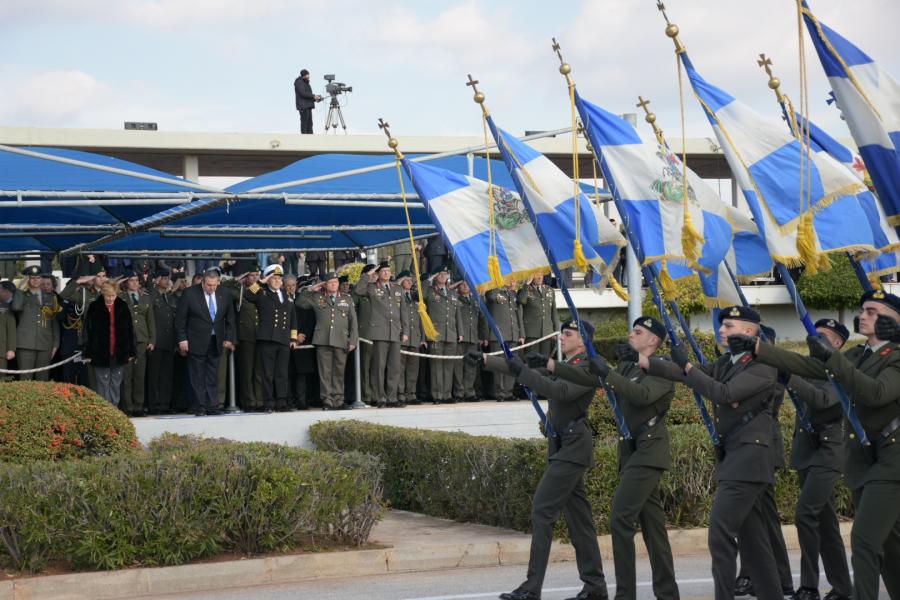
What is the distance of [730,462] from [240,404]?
31.6 feet

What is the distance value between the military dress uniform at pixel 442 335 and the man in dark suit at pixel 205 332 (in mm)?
3130

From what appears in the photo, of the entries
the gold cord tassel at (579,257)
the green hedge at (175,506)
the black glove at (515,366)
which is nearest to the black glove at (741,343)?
the black glove at (515,366)

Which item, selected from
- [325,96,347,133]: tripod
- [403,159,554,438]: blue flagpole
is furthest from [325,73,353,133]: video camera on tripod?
[403,159,554,438]: blue flagpole

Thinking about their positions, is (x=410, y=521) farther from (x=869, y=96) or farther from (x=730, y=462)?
(x=869, y=96)

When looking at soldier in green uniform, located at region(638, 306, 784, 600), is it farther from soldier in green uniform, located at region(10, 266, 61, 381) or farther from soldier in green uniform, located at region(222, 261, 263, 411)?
soldier in green uniform, located at region(10, 266, 61, 381)

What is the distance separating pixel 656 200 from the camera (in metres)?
9.30

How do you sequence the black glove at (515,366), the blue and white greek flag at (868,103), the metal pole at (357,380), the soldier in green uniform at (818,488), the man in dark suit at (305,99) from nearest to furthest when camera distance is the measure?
the blue and white greek flag at (868,103), the soldier in green uniform at (818,488), the black glove at (515,366), the metal pole at (357,380), the man in dark suit at (305,99)

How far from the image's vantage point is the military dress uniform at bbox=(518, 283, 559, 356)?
734 inches

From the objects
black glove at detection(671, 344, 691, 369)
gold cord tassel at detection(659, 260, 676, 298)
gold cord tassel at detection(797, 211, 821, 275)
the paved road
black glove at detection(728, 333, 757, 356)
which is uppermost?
gold cord tassel at detection(797, 211, 821, 275)

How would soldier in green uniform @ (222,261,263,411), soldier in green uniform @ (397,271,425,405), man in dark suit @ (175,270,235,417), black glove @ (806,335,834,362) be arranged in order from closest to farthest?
black glove @ (806,335,834,362) < man in dark suit @ (175,270,235,417) < soldier in green uniform @ (222,261,263,411) < soldier in green uniform @ (397,271,425,405)

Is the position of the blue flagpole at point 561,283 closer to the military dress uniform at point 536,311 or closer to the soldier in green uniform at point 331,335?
the soldier in green uniform at point 331,335

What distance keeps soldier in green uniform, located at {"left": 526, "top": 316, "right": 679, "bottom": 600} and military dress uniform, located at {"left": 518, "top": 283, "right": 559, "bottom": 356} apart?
10.1 metres

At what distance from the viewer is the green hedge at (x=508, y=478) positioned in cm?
1083

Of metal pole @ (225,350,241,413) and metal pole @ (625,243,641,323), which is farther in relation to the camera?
metal pole @ (625,243,641,323)
